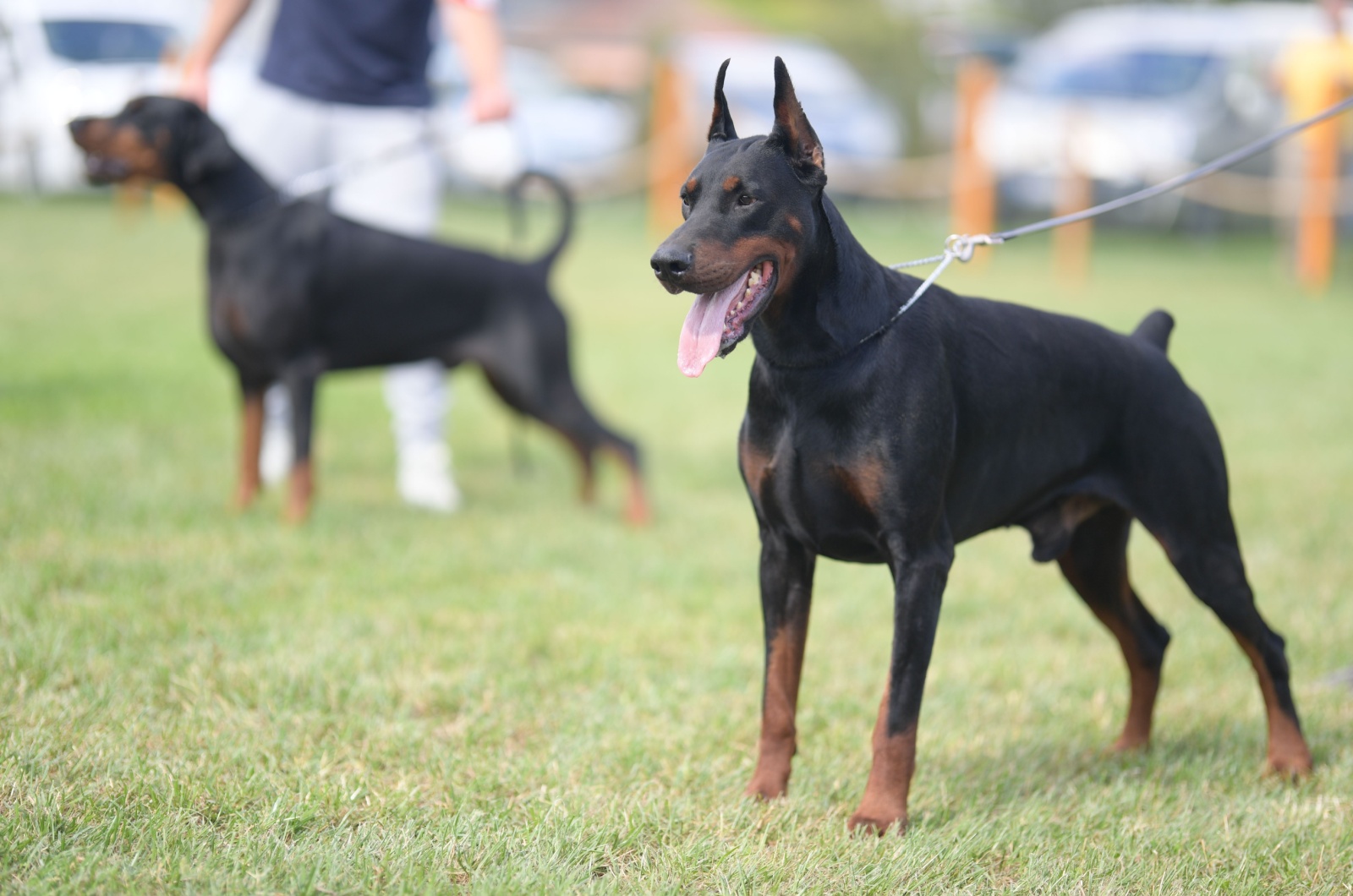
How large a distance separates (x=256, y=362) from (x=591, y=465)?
1.43 m

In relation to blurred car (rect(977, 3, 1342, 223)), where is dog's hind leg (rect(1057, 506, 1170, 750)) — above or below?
above

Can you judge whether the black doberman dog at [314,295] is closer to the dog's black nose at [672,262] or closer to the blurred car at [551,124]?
the dog's black nose at [672,262]

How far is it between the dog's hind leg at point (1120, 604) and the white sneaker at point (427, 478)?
289cm

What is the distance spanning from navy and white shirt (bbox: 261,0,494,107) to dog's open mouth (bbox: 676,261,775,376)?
128 inches

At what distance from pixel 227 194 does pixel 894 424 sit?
332 centimetres

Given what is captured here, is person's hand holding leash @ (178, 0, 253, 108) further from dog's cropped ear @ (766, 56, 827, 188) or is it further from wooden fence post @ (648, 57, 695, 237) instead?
wooden fence post @ (648, 57, 695, 237)

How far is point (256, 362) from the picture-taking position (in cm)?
488

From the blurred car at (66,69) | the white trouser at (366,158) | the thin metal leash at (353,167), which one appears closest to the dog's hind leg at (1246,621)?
the white trouser at (366,158)

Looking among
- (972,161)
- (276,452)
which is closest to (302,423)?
(276,452)

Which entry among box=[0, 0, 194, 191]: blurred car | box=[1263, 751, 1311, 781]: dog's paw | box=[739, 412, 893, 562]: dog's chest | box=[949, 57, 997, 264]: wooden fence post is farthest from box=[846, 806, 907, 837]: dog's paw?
box=[0, 0, 194, 191]: blurred car

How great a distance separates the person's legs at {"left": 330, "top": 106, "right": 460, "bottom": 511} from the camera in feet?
17.2

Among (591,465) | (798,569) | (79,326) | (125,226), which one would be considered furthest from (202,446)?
(125,226)

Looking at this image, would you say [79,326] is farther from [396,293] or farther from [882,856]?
[882,856]

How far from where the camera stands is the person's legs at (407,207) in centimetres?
524
